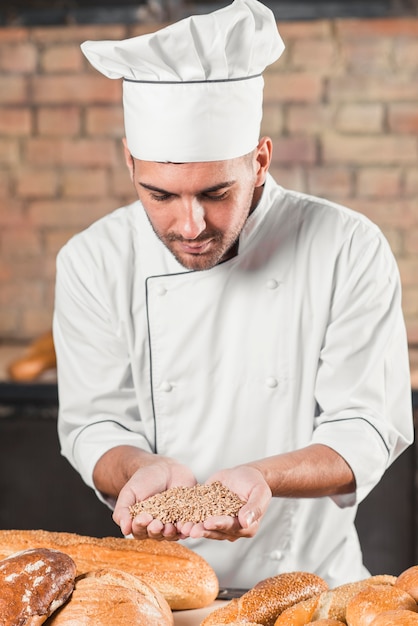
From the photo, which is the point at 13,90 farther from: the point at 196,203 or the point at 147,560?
the point at 147,560

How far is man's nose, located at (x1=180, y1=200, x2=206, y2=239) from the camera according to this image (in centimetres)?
166

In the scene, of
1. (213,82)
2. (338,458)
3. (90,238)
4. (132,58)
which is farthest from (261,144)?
(338,458)

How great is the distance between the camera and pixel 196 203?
1.66m

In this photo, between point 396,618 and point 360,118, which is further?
point 360,118

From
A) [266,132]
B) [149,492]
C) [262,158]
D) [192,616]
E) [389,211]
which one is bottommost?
[192,616]

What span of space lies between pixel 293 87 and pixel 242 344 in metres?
1.61

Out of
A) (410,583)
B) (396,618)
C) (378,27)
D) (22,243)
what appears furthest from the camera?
(22,243)

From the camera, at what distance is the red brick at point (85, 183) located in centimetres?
345

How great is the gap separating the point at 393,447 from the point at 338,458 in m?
0.16

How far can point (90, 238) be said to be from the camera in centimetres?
203

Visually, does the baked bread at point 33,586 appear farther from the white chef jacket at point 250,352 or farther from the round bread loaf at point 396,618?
the white chef jacket at point 250,352

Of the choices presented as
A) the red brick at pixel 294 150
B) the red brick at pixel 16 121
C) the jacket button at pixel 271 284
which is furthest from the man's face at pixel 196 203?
the red brick at pixel 16 121

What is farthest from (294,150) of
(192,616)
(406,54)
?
(192,616)

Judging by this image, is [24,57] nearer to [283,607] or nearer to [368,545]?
[368,545]
